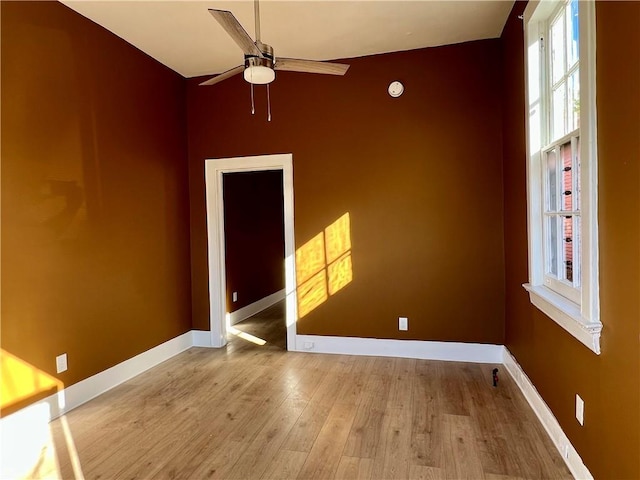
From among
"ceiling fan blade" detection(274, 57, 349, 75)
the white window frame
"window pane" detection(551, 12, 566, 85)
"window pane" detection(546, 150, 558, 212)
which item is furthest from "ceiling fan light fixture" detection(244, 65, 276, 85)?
"window pane" detection(546, 150, 558, 212)

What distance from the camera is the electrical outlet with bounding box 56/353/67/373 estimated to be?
2.75 metres

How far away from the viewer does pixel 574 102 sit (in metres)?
2.07

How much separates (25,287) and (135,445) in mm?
1207

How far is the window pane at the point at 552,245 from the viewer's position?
2461 mm

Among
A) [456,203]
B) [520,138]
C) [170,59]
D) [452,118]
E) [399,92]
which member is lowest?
[456,203]

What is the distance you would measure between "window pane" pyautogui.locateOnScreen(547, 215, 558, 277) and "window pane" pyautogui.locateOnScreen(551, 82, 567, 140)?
51 centimetres

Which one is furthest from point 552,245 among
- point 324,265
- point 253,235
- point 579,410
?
point 253,235

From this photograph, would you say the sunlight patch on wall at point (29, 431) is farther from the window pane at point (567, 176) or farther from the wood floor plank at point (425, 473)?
the window pane at point (567, 176)

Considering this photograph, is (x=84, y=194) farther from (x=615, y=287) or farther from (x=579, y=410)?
(x=579, y=410)

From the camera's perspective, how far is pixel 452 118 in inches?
143

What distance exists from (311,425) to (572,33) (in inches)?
106

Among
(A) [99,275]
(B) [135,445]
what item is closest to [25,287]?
(A) [99,275]

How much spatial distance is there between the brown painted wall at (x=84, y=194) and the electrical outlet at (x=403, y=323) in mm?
2245

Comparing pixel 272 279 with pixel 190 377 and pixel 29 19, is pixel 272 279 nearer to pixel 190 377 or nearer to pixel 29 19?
pixel 190 377
